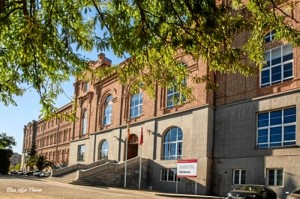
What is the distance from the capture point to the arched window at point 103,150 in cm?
5163

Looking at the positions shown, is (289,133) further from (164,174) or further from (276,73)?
(164,174)

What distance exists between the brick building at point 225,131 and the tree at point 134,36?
12698 mm

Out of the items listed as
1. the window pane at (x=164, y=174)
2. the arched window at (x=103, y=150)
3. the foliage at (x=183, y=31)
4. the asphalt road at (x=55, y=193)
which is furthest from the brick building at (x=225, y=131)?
the foliage at (x=183, y=31)

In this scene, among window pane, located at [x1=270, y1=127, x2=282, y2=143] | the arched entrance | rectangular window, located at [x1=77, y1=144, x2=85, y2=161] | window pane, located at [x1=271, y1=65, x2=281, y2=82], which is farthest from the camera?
rectangular window, located at [x1=77, y1=144, x2=85, y2=161]

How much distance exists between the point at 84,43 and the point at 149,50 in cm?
130

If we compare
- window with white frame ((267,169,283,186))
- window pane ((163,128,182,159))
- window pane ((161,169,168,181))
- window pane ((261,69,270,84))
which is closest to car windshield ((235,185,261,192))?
window with white frame ((267,169,283,186))

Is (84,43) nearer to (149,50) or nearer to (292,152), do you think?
(149,50)

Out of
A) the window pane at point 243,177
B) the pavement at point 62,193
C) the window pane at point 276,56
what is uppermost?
the window pane at point 276,56

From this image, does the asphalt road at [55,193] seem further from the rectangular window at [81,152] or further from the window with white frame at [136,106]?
the rectangular window at [81,152]

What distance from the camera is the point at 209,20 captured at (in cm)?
644

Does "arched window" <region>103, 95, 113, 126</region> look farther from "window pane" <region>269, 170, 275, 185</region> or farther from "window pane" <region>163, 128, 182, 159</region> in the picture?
"window pane" <region>269, 170, 275, 185</region>

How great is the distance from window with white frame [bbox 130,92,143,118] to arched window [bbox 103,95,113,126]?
17.5 ft

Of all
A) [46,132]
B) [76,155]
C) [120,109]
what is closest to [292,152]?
[120,109]

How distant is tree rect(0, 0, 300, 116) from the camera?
21.5ft
